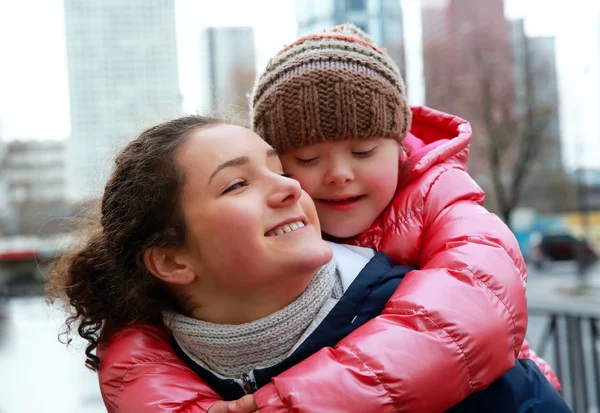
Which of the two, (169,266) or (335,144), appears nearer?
(169,266)

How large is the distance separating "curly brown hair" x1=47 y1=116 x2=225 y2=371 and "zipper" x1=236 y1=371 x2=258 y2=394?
0.37 m

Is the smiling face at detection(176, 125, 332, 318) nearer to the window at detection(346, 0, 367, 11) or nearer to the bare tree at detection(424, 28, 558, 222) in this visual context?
the window at detection(346, 0, 367, 11)

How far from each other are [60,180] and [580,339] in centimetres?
5454

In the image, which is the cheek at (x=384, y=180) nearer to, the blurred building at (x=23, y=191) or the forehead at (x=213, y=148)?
the forehead at (x=213, y=148)

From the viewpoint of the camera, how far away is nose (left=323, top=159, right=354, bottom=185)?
6.26 feet

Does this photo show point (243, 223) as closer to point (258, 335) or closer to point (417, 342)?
point (258, 335)

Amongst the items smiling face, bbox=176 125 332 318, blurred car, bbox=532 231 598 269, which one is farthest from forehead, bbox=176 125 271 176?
blurred car, bbox=532 231 598 269

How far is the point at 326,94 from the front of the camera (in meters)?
1.90

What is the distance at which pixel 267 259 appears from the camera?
1.54m

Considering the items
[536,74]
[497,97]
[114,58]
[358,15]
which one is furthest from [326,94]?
[114,58]

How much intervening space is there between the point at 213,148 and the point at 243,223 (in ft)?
0.86

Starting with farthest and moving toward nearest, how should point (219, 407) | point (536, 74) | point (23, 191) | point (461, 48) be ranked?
point (23, 191) < point (536, 74) < point (461, 48) < point (219, 407)

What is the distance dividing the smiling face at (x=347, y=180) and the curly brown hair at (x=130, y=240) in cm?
32

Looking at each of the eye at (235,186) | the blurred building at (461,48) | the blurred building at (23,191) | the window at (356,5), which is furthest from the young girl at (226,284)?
the blurred building at (23,191)
